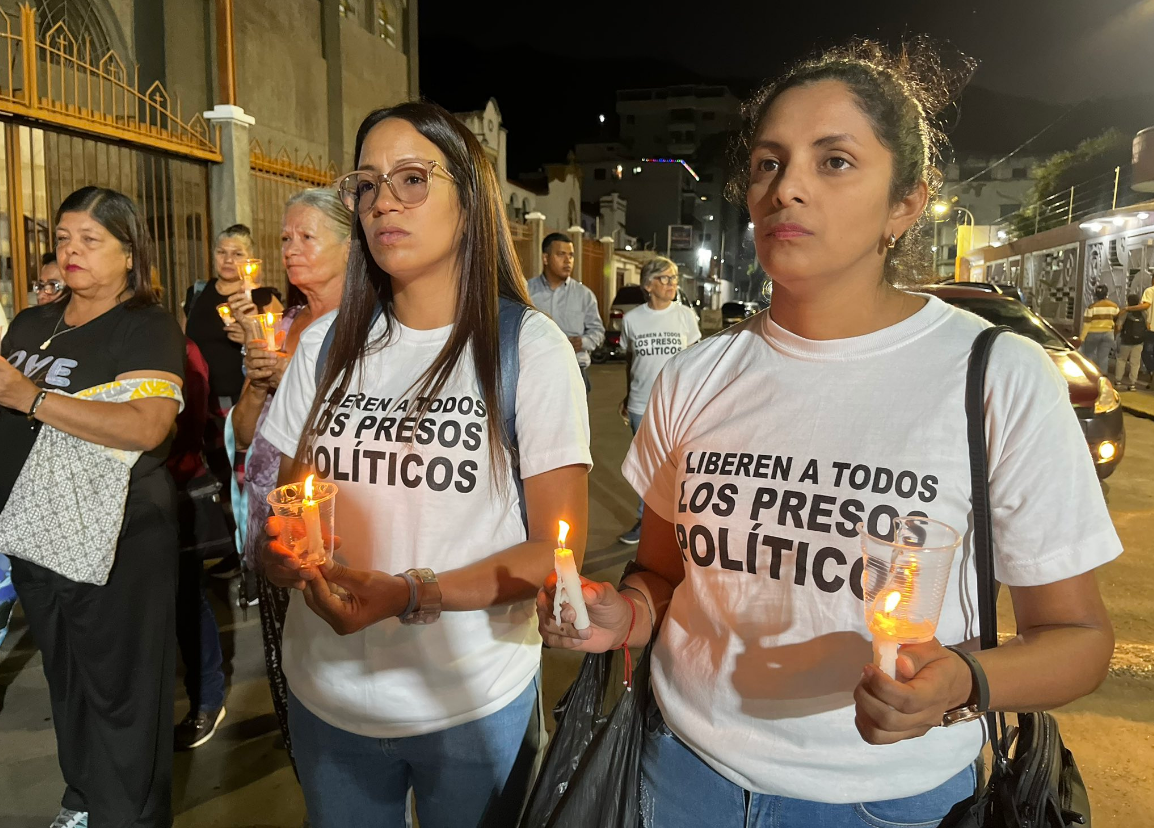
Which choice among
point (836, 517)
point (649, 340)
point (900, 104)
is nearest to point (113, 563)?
point (836, 517)

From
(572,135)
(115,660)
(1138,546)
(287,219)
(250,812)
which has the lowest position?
(250,812)

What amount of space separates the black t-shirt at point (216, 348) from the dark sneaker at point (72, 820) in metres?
3.31

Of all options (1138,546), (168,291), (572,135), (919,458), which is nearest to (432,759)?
(919,458)

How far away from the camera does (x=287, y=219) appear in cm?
329

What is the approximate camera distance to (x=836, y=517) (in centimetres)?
134

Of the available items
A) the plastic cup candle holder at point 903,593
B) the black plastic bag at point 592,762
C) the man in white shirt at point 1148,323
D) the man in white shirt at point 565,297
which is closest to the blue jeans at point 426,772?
the black plastic bag at point 592,762

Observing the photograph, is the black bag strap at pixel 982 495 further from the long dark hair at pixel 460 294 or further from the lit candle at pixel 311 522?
the lit candle at pixel 311 522

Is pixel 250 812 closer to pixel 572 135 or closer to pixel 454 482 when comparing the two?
pixel 454 482

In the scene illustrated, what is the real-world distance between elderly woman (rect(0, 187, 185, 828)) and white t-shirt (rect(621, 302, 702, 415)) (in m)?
4.34

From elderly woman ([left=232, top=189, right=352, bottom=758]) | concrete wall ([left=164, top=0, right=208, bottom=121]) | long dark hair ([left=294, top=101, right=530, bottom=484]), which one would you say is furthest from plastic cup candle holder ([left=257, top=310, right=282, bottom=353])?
concrete wall ([left=164, top=0, right=208, bottom=121])

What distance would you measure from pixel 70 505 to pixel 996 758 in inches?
107

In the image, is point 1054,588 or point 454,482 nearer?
point 1054,588

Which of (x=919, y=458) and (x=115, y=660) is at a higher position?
(x=919, y=458)

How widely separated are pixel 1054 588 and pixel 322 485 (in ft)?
4.39
